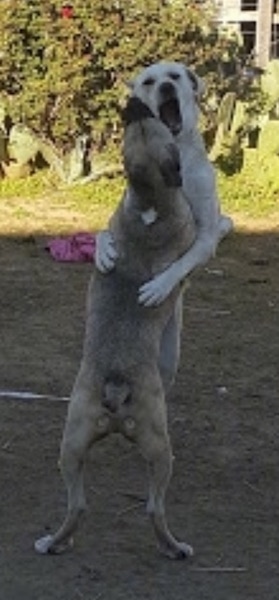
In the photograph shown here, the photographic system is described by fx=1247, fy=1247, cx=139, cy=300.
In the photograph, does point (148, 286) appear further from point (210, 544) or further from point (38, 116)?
point (38, 116)

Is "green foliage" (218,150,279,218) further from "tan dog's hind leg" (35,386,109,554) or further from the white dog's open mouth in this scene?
"tan dog's hind leg" (35,386,109,554)

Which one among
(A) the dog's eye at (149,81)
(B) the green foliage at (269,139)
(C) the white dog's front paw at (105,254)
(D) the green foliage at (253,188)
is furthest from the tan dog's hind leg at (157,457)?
(B) the green foliage at (269,139)

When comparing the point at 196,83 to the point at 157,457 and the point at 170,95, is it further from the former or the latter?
the point at 157,457

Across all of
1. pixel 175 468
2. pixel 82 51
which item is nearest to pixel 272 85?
pixel 82 51

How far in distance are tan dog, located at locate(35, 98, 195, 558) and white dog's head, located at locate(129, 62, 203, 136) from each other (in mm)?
172

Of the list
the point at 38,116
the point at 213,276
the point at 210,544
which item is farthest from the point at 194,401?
the point at 38,116

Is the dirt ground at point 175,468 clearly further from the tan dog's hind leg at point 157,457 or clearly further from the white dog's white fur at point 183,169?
the white dog's white fur at point 183,169

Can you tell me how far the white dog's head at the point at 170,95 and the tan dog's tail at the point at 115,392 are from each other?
75 cm

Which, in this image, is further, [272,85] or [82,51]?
[272,85]

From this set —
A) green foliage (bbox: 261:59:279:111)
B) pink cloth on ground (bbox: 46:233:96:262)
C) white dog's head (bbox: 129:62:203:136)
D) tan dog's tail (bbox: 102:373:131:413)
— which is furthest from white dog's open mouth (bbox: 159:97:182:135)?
green foliage (bbox: 261:59:279:111)

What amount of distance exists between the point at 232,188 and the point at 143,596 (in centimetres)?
689

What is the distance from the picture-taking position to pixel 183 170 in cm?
379

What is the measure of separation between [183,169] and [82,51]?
20.6 ft

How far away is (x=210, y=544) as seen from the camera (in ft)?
13.2
